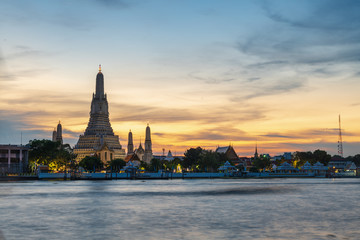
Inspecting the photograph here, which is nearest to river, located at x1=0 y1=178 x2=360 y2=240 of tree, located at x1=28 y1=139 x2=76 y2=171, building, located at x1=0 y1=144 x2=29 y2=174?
building, located at x1=0 y1=144 x2=29 y2=174

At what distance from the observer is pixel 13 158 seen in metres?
162

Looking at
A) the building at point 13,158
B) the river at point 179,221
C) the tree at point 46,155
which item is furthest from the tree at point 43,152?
the river at point 179,221

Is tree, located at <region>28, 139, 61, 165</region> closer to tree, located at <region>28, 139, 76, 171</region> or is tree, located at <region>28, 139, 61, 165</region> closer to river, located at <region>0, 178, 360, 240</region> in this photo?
tree, located at <region>28, 139, 76, 171</region>

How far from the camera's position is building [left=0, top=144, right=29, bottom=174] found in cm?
15866

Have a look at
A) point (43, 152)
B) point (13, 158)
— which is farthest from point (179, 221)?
point (43, 152)

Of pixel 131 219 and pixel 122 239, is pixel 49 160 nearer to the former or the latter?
pixel 131 219

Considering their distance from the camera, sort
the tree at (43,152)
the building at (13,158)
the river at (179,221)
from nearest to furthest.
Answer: the river at (179,221), the building at (13,158), the tree at (43,152)

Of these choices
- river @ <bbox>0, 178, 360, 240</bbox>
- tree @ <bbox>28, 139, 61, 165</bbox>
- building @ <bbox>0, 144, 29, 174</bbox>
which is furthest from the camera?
tree @ <bbox>28, 139, 61, 165</bbox>

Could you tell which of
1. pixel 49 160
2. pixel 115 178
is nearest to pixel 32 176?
pixel 49 160

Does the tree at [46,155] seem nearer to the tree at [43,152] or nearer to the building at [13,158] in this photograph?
the tree at [43,152]

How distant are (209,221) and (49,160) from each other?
450ft

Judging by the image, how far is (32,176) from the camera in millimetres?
152250

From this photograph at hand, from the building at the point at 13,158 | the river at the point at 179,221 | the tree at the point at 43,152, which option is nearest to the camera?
the river at the point at 179,221

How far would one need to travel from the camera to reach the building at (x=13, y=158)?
521ft
